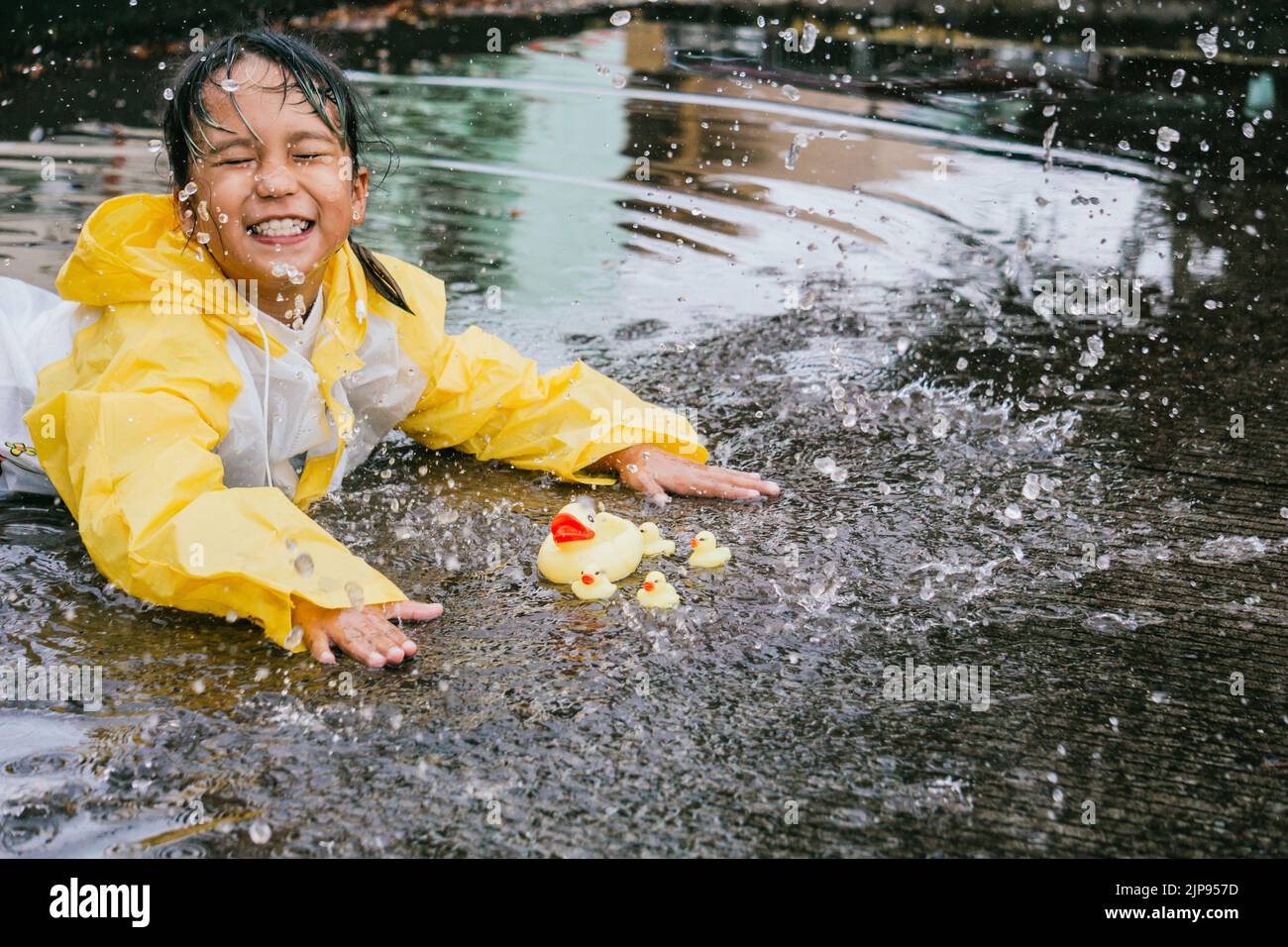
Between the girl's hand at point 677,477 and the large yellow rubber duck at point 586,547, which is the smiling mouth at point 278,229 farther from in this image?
the girl's hand at point 677,477

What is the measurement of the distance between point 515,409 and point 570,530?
0.83m

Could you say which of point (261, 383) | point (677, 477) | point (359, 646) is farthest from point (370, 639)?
point (677, 477)

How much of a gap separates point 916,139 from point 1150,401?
3465mm

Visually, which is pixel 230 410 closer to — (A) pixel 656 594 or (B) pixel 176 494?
(B) pixel 176 494

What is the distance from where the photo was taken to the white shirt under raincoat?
269cm

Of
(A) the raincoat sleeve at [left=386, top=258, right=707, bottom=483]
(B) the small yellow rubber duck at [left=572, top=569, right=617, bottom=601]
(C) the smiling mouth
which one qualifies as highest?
(C) the smiling mouth

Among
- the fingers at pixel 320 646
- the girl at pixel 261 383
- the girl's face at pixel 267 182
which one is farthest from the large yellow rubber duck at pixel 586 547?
the girl's face at pixel 267 182

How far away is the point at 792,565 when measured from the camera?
3.09 meters

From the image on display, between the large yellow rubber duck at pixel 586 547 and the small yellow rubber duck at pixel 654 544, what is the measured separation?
0.10 meters

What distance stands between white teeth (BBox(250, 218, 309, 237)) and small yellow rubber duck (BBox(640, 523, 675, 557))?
1.05 meters

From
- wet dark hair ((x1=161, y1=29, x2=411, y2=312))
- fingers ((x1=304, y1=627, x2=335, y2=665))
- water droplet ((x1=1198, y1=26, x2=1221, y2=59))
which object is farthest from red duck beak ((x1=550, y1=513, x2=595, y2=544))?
water droplet ((x1=1198, y1=26, x2=1221, y2=59))

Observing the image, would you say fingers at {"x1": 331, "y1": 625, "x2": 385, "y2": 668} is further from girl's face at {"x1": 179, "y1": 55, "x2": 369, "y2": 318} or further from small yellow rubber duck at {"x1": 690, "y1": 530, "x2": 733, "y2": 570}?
girl's face at {"x1": 179, "y1": 55, "x2": 369, "y2": 318}

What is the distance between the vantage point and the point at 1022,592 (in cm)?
297

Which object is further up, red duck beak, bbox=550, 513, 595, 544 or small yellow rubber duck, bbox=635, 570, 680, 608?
red duck beak, bbox=550, 513, 595, 544
